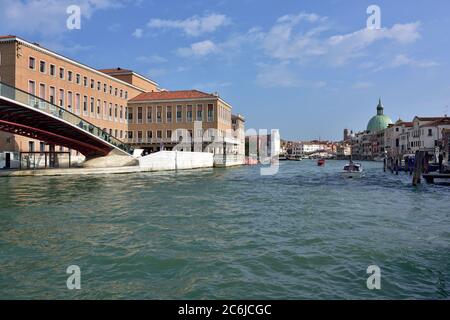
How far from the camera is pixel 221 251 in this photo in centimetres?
783

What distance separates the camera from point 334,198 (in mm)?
17734

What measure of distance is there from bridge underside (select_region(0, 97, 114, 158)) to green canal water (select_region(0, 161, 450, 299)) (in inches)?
501

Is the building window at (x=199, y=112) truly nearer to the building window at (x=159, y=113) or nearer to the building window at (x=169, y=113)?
the building window at (x=169, y=113)

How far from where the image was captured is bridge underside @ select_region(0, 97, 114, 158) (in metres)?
25.0

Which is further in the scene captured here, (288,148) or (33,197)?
Answer: (288,148)

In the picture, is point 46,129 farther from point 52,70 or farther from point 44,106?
point 52,70

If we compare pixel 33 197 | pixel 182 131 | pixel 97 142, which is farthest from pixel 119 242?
pixel 182 131

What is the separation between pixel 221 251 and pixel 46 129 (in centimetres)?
2712

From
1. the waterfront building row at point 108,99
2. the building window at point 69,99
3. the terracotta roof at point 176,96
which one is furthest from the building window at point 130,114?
the building window at point 69,99

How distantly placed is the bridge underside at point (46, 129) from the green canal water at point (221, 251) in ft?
41.8

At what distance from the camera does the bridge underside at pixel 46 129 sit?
82.0 ft
